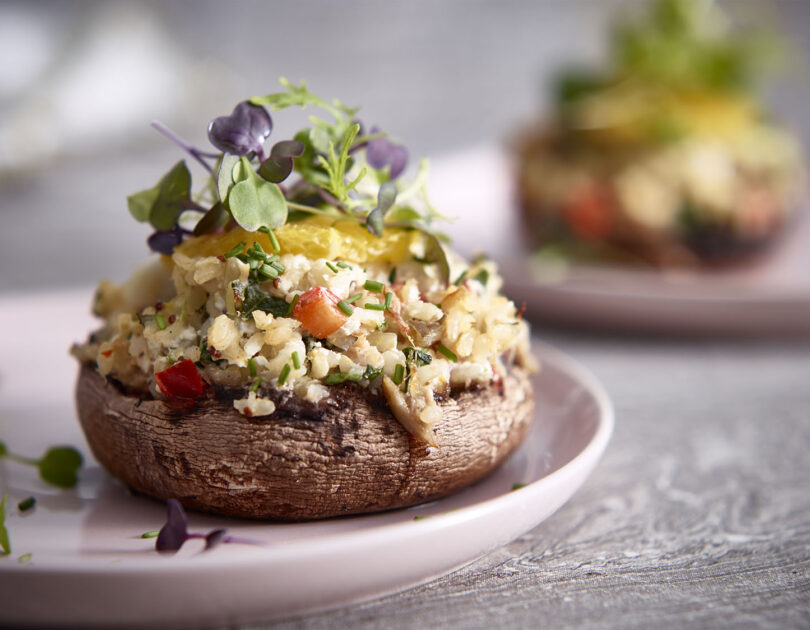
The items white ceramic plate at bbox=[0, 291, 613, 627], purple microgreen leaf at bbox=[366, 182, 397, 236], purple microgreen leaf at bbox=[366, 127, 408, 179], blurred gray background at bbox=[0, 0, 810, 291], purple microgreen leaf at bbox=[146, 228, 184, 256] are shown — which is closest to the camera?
white ceramic plate at bbox=[0, 291, 613, 627]

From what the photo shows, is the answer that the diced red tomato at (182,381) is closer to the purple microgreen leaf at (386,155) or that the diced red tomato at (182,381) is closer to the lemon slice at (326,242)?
the lemon slice at (326,242)

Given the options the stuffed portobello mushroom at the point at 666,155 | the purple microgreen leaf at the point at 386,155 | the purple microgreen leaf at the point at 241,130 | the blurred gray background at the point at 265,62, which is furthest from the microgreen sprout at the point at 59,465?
the blurred gray background at the point at 265,62

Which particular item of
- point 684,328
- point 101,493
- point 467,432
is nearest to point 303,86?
point 467,432

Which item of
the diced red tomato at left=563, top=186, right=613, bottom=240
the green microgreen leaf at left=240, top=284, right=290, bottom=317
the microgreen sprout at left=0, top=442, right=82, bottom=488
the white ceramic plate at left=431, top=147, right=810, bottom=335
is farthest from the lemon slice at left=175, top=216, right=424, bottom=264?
the diced red tomato at left=563, top=186, right=613, bottom=240

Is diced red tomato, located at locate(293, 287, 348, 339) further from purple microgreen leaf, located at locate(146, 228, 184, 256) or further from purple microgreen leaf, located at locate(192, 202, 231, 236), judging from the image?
purple microgreen leaf, located at locate(146, 228, 184, 256)

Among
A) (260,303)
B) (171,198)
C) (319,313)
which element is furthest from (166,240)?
(319,313)

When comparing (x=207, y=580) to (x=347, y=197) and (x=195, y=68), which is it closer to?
(x=347, y=197)
